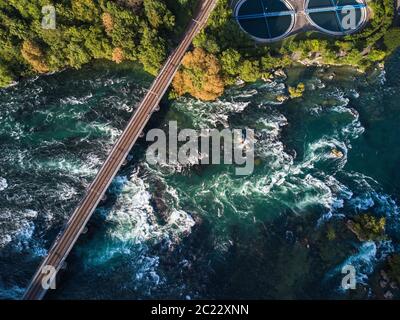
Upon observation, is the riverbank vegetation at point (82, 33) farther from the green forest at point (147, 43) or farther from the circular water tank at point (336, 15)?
the circular water tank at point (336, 15)

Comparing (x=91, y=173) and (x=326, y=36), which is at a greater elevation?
(x=326, y=36)

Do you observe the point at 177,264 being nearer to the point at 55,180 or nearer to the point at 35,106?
the point at 55,180

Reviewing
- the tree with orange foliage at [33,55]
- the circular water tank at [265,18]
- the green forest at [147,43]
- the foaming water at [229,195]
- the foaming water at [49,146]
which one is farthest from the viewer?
the circular water tank at [265,18]

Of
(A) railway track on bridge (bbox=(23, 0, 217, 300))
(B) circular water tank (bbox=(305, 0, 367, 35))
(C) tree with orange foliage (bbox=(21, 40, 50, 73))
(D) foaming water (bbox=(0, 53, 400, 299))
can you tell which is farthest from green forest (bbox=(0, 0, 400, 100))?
(D) foaming water (bbox=(0, 53, 400, 299))

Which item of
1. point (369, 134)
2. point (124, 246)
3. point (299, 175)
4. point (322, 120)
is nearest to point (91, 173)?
point (124, 246)

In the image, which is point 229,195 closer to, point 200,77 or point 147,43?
point 200,77

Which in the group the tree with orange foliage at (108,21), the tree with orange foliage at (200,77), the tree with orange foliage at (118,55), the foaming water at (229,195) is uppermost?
the tree with orange foliage at (108,21)

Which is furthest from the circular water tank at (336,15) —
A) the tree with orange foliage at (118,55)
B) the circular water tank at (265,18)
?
the tree with orange foliage at (118,55)
